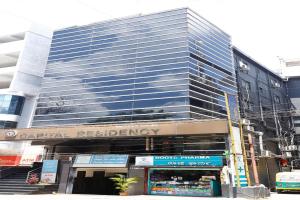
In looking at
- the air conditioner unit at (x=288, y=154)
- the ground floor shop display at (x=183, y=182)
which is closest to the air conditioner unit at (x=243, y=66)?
the air conditioner unit at (x=288, y=154)

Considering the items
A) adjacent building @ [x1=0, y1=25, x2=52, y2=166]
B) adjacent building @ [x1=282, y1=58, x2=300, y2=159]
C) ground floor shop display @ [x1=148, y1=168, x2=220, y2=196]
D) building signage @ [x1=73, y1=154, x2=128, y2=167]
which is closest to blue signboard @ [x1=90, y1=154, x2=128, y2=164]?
building signage @ [x1=73, y1=154, x2=128, y2=167]

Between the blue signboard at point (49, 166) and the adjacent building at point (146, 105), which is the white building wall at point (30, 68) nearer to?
the adjacent building at point (146, 105)

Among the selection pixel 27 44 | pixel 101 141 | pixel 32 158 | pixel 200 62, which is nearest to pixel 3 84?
pixel 27 44

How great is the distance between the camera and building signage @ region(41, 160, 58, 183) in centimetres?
2929

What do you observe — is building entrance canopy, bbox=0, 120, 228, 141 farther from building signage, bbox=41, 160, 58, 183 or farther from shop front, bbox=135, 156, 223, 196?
building signage, bbox=41, 160, 58, 183

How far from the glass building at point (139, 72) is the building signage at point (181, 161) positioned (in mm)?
7533

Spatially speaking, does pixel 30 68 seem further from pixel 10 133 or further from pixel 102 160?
pixel 102 160

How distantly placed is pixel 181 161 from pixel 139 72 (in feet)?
52.1

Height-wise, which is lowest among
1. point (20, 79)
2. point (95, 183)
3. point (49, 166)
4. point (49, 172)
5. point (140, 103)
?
point (95, 183)

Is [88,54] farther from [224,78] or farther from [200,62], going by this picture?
[224,78]

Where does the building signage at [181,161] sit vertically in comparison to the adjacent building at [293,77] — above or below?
below

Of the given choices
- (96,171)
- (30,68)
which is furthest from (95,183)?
Result: (30,68)

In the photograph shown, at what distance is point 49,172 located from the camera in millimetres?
29672

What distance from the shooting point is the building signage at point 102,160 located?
27.7m
